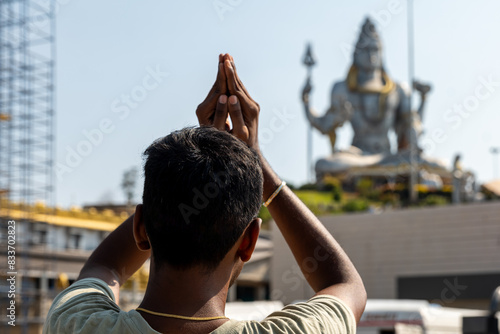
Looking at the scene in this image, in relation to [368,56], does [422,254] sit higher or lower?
lower

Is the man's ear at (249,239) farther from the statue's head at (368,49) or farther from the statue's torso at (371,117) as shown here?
the statue's head at (368,49)

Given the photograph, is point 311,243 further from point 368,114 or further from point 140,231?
point 368,114

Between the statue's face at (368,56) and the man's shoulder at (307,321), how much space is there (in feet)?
144

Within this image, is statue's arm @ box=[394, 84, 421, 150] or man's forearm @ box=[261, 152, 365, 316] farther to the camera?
statue's arm @ box=[394, 84, 421, 150]

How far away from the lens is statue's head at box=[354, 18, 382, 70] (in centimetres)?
4453

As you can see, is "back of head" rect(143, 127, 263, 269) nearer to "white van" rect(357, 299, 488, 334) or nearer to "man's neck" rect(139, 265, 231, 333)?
"man's neck" rect(139, 265, 231, 333)

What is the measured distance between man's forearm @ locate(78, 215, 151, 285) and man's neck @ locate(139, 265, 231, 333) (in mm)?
281

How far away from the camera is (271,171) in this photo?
1.59 meters

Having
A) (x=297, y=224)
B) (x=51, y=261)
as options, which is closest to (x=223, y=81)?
(x=297, y=224)

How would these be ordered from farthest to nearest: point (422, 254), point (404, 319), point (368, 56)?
1. point (368, 56)
2. point (422, 254)
3. point (404, 319)

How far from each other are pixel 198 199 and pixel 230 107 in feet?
0.90

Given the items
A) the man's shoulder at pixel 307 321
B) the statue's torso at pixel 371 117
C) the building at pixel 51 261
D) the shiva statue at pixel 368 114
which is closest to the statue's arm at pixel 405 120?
the shiva statue at pixel 368 114

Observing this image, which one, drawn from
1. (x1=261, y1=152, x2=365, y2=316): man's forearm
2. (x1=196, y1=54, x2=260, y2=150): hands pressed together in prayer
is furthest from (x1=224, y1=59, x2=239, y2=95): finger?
(x1=261, y1=152, x2=365, y2=316): man's forearm

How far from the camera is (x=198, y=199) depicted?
135cm
